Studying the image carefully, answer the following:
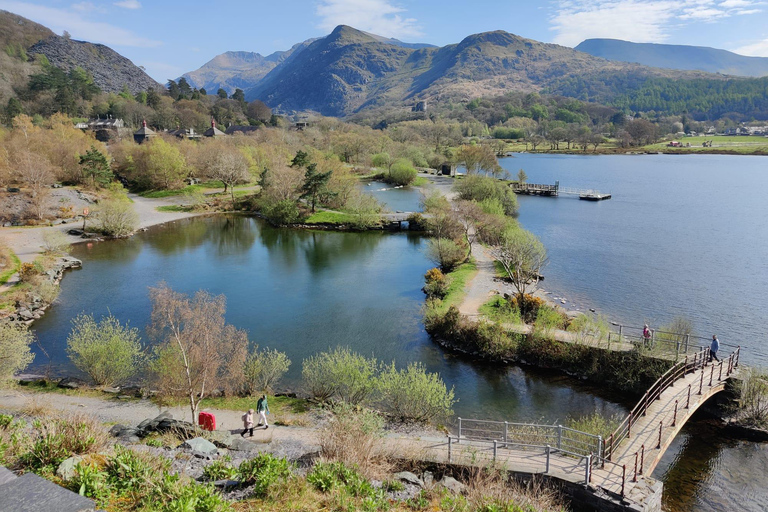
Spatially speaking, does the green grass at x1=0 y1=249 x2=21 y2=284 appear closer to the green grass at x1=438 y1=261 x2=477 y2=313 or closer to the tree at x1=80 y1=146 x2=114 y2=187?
the tree at x1=80 y1=146 x2=114 y2=187

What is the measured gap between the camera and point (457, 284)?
35.7 metres

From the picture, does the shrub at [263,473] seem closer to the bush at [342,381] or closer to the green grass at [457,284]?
the bush at [342,381]

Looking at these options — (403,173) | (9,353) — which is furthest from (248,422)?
(403,173)

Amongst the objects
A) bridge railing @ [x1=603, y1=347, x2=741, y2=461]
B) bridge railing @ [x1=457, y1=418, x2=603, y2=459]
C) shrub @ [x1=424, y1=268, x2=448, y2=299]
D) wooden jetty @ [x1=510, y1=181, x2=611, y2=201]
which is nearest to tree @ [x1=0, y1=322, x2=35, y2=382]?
bridge railing @ [x1=457, y1=418, x2=603, y2=459]

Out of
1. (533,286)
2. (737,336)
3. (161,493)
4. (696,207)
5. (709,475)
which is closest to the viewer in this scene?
(161,493)

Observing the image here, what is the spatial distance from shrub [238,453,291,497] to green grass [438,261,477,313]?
62.1ft

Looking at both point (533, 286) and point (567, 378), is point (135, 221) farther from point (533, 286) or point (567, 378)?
point (567, 378)

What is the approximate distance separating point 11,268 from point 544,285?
137 ft

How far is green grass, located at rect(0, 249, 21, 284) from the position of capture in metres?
36.3

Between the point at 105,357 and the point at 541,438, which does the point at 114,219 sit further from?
the point at 541,438

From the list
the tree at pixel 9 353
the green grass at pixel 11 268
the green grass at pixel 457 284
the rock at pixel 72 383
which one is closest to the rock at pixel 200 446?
the rock at pixel 72 383

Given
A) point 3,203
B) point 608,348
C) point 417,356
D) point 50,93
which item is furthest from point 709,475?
point 50,93

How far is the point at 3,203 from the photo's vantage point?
55.8 m

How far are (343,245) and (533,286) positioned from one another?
2333 cm
